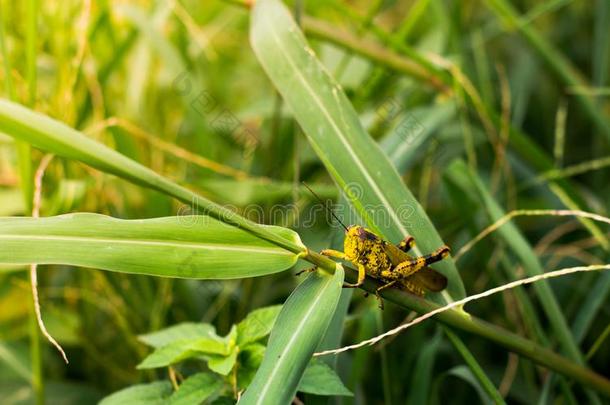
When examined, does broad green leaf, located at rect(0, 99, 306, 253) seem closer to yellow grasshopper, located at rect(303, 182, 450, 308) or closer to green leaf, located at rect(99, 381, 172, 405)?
yellow grasshopper, located at rect(303, 182, 450, 308)

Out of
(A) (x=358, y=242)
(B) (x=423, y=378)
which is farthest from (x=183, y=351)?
(B) (x=423, y=378)

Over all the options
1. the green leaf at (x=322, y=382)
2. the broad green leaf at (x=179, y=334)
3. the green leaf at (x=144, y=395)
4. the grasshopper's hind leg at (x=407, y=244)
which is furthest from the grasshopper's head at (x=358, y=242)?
the green leaf at (x=144, y=395)

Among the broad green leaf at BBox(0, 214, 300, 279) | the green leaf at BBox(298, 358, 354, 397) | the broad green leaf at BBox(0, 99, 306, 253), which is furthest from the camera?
the green leaf at BBox(298, 358, 354, 397)

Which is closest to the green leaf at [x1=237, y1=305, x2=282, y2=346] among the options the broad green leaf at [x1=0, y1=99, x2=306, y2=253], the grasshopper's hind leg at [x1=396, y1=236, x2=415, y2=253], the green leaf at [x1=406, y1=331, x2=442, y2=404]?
the grasshopper's hind leg at [x1=396, y1=236, x2=415, y2=253]

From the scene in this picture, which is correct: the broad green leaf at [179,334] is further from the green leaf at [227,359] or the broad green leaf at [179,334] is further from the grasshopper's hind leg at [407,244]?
the grasshopper's hind leg at [407,244]

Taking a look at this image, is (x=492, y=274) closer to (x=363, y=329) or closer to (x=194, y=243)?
(x=363, y=329)

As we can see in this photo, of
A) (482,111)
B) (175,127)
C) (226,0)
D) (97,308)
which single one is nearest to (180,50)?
(175,127)

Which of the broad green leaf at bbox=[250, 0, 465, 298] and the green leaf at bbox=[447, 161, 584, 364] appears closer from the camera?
the broad green leaf at bbox=[250, 0, 465, 298]
